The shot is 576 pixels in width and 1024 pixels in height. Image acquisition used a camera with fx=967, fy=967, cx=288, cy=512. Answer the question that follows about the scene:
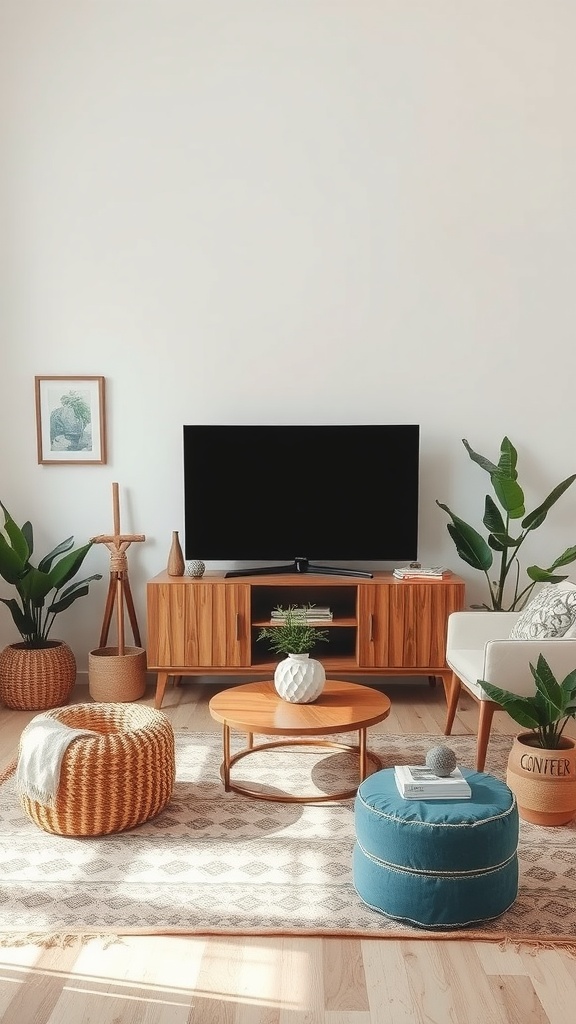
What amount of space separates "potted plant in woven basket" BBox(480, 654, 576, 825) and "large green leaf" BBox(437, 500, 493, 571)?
1.51 m

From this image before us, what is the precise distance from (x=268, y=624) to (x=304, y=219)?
2.08m

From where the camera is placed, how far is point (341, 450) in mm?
4875

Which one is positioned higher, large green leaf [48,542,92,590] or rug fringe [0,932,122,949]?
large green leaf [48,542,92,590]

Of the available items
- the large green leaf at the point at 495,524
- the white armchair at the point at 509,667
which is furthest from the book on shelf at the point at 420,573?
the white armchair at the point at 509,667

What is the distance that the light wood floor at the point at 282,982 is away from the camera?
220cm

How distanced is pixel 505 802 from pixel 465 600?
2.47m

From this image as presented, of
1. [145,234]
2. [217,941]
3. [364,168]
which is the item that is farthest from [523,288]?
[217,941]

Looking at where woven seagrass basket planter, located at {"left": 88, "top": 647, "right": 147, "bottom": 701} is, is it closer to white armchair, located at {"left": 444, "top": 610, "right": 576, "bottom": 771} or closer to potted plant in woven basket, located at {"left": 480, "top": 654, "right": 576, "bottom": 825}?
white armchair, located at {"left": 444, "top": 610, "right": 576, "bottom": 771}

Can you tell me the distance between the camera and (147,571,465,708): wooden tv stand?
15.4 ft

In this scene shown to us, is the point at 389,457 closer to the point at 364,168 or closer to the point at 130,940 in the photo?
the point at 364,168

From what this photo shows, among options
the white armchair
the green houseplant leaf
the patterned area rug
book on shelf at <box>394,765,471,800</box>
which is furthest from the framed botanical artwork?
book on shelf at <box>394,765,471,800</box>

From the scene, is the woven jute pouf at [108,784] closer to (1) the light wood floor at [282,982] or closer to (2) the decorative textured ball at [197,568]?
(1) the light wood floor at [282,982]

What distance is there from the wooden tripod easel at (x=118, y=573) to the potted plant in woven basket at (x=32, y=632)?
142 mm

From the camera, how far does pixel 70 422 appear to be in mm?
5094
